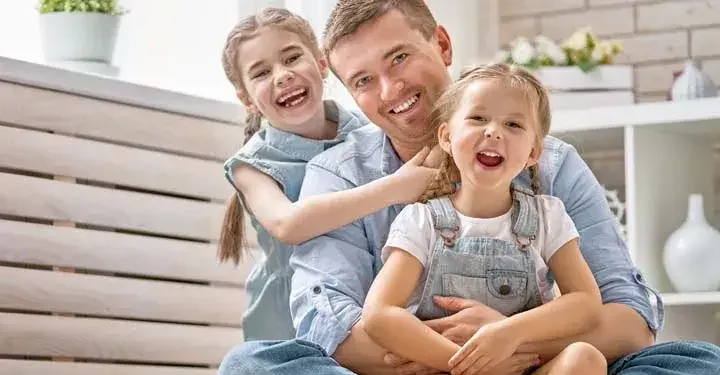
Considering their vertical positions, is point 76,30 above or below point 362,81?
above

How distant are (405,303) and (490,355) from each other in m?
0.16

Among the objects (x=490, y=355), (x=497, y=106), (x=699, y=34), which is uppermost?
(x=699, y=34)

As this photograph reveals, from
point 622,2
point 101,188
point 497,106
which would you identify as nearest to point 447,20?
point 622,2

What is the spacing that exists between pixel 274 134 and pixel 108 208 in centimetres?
68

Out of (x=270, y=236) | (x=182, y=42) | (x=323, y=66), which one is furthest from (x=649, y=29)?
(x=270, y=236)

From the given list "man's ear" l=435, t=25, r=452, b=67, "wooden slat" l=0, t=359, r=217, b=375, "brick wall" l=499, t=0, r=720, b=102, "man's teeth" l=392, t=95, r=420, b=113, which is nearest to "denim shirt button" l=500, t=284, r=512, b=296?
"man's teeth" l=392, t=95, r=420, b=113

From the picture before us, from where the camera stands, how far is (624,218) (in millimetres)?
3834

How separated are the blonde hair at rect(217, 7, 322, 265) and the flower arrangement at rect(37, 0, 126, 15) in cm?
74

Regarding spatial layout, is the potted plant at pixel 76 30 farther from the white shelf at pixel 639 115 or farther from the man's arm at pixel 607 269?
the man's arm at pixel 607 269

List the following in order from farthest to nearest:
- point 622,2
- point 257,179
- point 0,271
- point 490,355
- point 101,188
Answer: point 622,2, point 101,188, point 0,271, point 257,179, point 490,355

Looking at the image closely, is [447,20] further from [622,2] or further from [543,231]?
[543,231]

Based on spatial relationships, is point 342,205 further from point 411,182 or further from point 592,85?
point 592,85

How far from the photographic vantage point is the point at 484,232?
2.09 metres

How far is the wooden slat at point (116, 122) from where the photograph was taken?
2.92 metres
